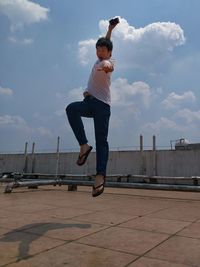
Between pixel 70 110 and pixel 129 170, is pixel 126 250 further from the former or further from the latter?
pixel 129 170

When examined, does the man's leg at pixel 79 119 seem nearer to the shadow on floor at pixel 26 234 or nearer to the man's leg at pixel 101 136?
the man's leg at pixel 101 136

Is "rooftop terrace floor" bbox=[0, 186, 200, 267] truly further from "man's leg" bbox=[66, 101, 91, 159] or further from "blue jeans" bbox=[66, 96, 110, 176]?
"man's leg" bbox=[66, 101, 91, 159]

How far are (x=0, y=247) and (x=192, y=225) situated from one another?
2.13 metres

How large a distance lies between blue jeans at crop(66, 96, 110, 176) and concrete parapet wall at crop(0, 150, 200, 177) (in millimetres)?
12974

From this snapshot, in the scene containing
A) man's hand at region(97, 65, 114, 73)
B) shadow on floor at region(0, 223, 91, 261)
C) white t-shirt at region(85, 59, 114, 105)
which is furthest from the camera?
white t-shirt at region(85, 59, 114, 105)

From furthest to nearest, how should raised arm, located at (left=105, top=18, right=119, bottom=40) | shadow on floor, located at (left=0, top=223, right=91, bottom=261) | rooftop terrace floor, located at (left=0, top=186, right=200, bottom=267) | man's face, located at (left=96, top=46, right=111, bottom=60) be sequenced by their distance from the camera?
raised arm, located at (left=105, top=18, right=119, bottom=40), man's face, located at (left=96, top=46, right=111, bottom=60), shadow on floor, located at (left=0, top=223, right=91, bottom=261), rooftop terrace floor, located at (left=0, top=186, right=200, bottom=267)

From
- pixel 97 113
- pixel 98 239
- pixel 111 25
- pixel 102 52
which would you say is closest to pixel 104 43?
pixel 102 52

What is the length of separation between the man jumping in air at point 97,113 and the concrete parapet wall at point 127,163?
13.0m

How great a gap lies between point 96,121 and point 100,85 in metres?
0.47

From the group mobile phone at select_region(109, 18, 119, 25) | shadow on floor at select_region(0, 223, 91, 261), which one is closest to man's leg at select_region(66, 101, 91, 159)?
shadow on floor at select_region(0, 223, 91, 261)

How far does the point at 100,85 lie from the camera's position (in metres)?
3.99

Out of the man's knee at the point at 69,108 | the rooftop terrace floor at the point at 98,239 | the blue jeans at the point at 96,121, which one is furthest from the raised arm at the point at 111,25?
the rooftop terrace floor at the point at 98,239

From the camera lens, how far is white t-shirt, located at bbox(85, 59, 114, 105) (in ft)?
13.0

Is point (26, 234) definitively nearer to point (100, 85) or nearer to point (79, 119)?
point (79, 119)
